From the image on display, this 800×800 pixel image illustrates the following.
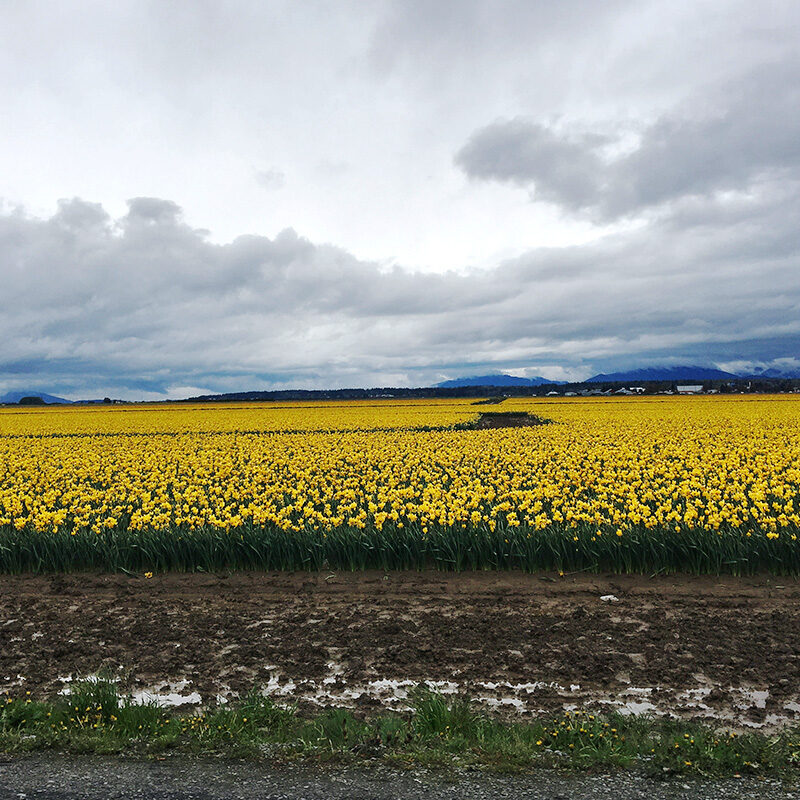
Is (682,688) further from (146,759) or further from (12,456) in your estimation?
(12,456)

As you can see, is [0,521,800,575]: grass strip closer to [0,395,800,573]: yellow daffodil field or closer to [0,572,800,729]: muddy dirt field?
[0,395,800,573]: yellow daffodil field

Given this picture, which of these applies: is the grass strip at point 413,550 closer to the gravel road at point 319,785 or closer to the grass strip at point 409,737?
the grass strip at point 409,737

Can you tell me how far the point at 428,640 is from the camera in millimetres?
6500

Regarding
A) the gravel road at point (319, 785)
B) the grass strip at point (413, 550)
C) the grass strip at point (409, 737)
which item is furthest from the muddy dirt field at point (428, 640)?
the gravel road at point (319, 785)

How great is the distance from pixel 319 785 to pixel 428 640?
276 cm

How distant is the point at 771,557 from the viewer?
8633 mm

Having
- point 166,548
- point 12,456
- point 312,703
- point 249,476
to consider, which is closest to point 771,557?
point 312,703

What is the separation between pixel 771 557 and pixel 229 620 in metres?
7.99

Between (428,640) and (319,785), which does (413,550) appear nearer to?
(428,640)

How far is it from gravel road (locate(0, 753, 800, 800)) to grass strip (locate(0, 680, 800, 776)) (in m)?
0.13

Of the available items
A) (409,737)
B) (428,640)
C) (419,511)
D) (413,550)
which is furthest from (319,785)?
(419,511)

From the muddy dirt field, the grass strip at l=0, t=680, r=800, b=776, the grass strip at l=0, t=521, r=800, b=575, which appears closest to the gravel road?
the grass strip at l=0, t=680, r=800, b=776

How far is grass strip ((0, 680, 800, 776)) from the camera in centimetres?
407

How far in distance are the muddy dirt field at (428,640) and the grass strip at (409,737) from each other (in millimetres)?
420
